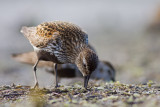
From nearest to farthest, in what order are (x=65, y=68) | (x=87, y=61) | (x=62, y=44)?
1. (x=87, y=61)
2. (x=62, y=44)
3. (x=65, y=68)

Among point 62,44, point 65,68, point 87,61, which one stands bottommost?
point 65,68

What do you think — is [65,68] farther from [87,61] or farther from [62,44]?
[87,61]

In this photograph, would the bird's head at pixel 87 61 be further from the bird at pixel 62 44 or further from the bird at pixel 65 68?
the bird at pixel 65 68

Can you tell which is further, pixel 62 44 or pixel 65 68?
pixel 65 68

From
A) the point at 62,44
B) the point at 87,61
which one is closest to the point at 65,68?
the point at 62,44

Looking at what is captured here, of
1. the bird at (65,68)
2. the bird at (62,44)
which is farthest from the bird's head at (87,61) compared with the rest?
the bird at (65,68)

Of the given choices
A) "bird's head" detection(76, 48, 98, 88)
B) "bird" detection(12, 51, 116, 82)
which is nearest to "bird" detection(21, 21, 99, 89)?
"bird's head" detection(76, 48, 98, 88)

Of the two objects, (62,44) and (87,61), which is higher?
(62,44)

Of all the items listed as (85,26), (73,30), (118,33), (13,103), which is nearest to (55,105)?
(13,103)

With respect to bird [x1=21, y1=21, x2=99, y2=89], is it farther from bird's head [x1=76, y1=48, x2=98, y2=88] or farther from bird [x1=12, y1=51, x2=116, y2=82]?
bird [x1=12, y1=51, x2=116, y2=82]
